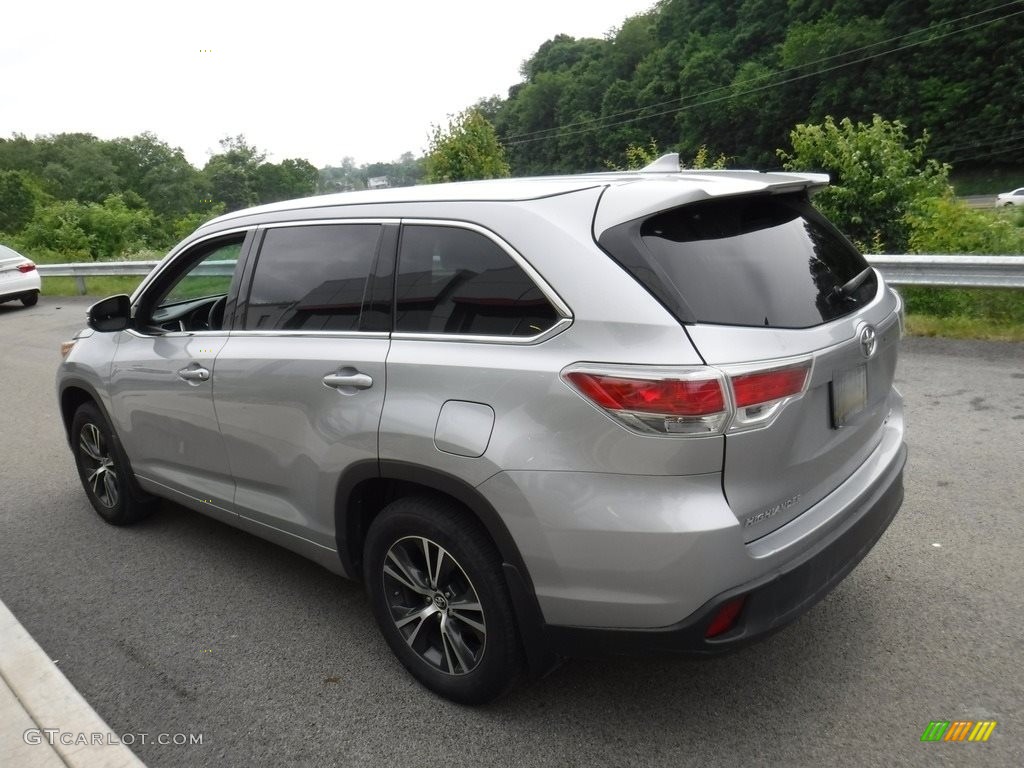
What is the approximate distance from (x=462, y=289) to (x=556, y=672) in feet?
4.82

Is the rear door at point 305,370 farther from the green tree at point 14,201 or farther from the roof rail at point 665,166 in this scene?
the green tree at point 14,201

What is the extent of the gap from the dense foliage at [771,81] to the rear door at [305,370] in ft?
154

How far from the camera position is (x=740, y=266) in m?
2.65

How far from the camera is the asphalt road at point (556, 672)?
2750mm

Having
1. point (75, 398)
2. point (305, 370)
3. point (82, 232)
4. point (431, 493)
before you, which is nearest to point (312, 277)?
point (305, 370)

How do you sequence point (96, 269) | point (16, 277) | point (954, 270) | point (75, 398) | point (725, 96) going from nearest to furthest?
point (75, 398)
point (954, 270)
point (16, 277)
point (96, 269)
point (725, 96)

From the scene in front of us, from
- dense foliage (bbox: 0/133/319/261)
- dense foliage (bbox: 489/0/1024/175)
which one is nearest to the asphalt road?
dense foliage (bbox: 489/0/1024/175)

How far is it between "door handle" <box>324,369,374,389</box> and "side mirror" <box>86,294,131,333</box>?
6.19ft

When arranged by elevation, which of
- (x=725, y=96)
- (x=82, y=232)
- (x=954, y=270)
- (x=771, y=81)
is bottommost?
(x=954, y=270)

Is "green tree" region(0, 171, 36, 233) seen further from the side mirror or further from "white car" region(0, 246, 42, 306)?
the side mirror

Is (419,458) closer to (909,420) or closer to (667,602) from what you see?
(667,602)

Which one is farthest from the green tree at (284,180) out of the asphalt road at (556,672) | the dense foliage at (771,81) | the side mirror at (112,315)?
the asphalt road at (556,672)

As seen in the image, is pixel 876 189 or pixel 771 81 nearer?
pixel 876 189

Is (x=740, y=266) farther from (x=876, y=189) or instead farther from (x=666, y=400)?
(x=876, y=189)
